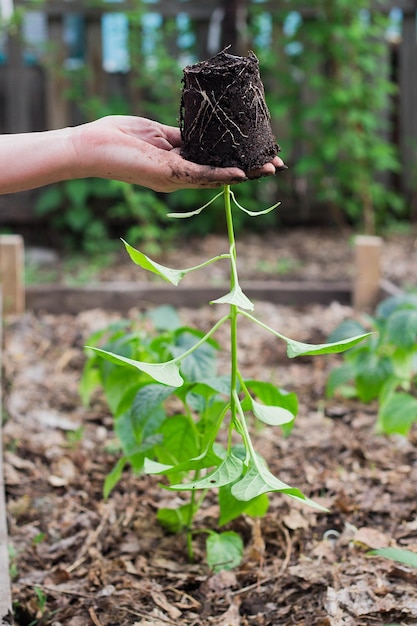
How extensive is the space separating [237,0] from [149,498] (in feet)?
16.3

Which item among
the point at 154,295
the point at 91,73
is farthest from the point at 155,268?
the point at 91,73

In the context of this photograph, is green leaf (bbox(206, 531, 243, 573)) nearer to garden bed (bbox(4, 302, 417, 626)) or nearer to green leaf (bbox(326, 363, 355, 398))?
garden bed (bbox(4, 302, 417, 626))

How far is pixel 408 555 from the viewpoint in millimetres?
1457

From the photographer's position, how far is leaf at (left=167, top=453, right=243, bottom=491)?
159 cm

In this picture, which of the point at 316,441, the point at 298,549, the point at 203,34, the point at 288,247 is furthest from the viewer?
the point at 203,34

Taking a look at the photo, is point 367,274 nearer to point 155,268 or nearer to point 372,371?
point 372,371

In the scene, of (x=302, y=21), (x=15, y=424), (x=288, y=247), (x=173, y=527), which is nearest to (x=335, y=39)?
(x=302, y=21)

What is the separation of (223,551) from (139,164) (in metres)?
0.97

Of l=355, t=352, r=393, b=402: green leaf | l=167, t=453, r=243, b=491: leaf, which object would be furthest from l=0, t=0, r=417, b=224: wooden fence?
l=167, t=453, r=243, b=491: leaf

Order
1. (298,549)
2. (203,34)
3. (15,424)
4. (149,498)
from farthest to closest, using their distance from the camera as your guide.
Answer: (203,34) < (15,424) < (149,498) < (298,549)

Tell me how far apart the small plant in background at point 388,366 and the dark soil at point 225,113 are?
1156 mm

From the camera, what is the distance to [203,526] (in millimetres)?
2240

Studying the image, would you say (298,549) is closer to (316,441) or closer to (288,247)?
(316,441)

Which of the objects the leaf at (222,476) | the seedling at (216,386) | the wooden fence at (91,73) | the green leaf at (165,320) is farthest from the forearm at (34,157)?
the wooden fence at (91,73)
